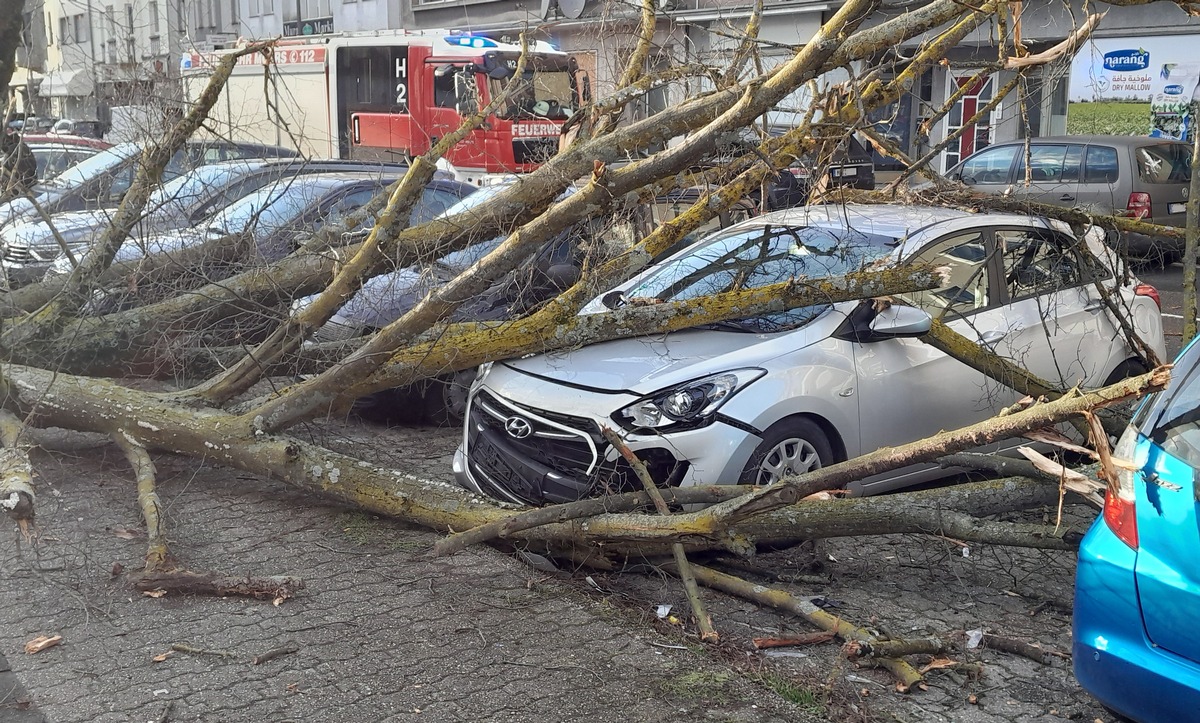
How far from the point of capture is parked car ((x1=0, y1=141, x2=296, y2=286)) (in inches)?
263

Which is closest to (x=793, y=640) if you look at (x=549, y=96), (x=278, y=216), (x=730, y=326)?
(x=730, y=326)

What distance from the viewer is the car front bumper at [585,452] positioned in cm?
487

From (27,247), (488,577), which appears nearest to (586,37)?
(27,247)

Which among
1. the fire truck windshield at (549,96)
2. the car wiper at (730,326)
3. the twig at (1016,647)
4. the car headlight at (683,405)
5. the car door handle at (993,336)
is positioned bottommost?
the twig at (1016,647)

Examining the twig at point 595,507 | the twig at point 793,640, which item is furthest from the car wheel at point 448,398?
the twig at point 793,640

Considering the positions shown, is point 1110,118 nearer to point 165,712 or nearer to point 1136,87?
point 1136,87

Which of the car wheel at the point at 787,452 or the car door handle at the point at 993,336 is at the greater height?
the car door handle at the point at 993,336

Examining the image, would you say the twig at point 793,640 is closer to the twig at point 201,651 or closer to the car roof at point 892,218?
the twig at point 201,651

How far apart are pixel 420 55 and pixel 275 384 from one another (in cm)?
1425

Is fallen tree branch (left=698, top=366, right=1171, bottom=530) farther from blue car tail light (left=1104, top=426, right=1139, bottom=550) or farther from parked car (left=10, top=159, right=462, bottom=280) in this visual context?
parked car (left=10, top=159, right=462, bottom=280)

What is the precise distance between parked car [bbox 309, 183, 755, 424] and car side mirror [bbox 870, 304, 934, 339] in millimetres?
1166

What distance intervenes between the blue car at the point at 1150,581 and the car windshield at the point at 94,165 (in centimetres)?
563

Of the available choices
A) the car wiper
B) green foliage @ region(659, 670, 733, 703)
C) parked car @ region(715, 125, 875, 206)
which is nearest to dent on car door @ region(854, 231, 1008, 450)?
the car wiper

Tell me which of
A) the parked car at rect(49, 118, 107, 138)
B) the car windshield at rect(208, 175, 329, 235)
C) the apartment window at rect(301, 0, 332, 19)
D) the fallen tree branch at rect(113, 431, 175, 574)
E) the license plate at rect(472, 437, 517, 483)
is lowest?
the fallen tree branch at rect(113, 431, 175, 574)
